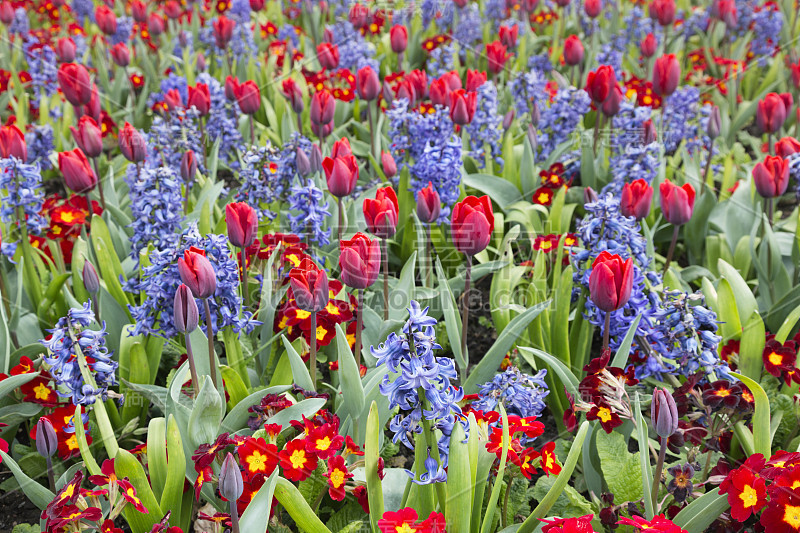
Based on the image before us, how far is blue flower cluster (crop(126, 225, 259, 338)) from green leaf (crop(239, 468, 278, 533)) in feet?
2.12

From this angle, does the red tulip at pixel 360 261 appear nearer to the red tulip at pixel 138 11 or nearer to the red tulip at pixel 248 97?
the red tulip at pixel 248 97

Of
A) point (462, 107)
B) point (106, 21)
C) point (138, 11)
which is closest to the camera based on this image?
point (462, 107)

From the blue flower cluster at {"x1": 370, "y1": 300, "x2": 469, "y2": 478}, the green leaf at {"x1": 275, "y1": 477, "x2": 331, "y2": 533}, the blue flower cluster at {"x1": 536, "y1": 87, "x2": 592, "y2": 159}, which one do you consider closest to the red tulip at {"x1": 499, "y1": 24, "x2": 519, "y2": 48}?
the blue flower cluster at {"x1": 536, "y1": 87, "x2": 592, "y2": 159}

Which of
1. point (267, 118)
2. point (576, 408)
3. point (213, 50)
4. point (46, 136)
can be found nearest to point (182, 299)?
point (576, 408)

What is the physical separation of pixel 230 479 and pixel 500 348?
97cm

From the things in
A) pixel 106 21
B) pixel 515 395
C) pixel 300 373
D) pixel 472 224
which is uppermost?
pixel 106 21

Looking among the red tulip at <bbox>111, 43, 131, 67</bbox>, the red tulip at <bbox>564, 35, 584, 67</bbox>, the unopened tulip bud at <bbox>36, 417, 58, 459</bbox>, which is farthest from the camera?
the red tulip at <bbox>111, 43, 131, 67</bbox>

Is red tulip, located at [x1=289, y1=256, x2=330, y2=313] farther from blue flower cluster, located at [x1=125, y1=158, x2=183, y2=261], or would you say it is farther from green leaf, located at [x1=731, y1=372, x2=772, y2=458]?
green leaf, located at [x1=731, y1=372, x2=772, y2=458]

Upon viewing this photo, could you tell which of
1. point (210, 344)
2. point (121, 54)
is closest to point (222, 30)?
point (121, 54)

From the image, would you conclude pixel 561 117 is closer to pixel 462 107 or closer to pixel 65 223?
pixel 462 107

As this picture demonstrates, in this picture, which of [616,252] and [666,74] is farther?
[666,74]

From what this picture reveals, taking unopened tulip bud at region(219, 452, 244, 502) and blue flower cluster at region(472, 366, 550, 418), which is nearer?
unopened tulip bud at region(219, 452, 244, 502)

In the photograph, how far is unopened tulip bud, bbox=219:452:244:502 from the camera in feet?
4.73

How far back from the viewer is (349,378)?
1.80m
